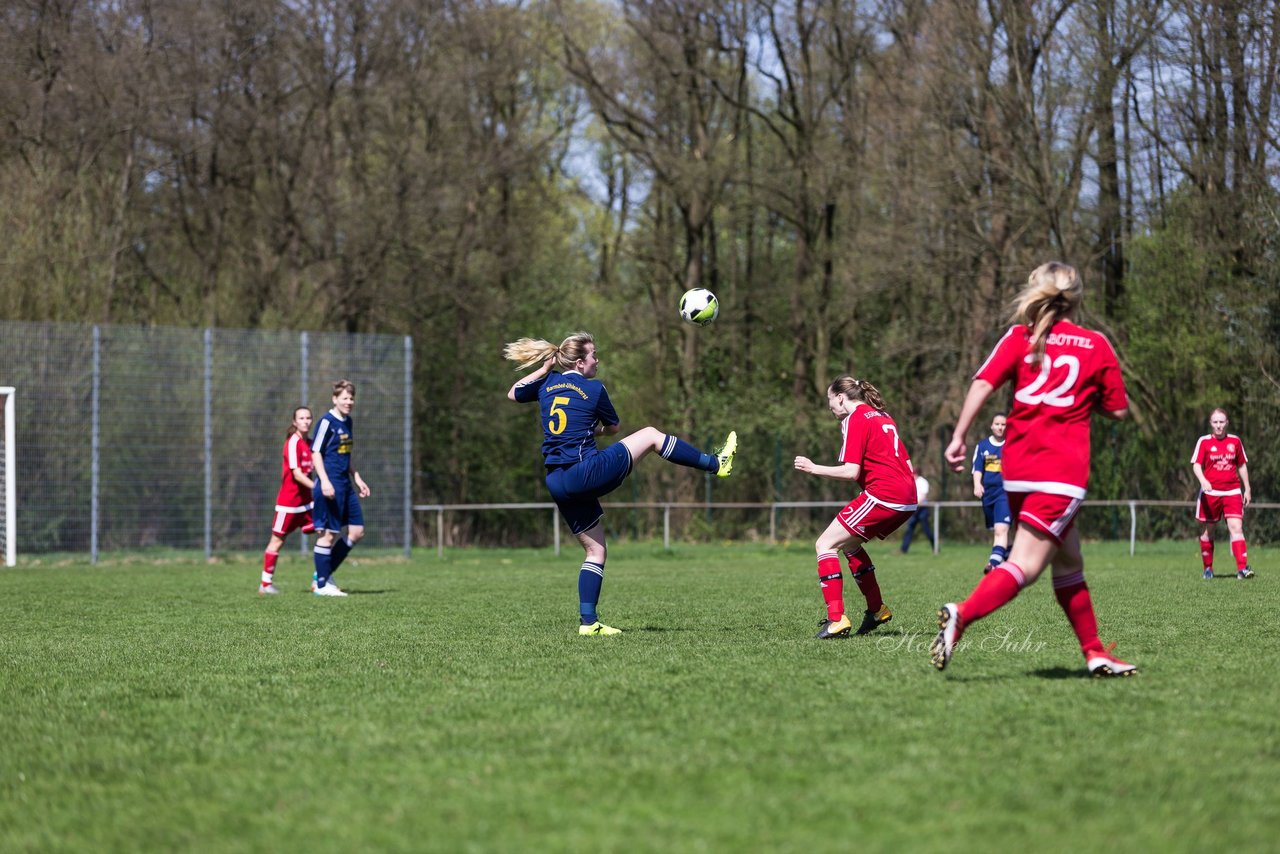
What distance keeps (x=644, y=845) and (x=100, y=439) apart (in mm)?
19058

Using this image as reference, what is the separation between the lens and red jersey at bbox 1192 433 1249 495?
1619 centimetres

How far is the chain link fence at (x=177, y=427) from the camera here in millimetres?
20578

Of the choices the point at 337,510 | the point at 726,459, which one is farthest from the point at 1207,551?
the point at 337,510

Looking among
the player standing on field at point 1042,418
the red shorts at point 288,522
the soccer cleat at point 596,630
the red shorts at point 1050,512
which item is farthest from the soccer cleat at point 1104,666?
the red shorts at point 288,522

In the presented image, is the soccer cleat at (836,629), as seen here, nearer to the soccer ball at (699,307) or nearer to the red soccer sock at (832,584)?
the red soccer sock at (832,584)

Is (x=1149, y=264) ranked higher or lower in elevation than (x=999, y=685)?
higher

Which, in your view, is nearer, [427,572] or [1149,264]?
[427,572]

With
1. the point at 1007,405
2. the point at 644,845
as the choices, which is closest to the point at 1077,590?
the point at 644,845

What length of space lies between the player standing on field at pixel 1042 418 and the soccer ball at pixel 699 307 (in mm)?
4275

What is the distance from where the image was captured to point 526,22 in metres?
31.6

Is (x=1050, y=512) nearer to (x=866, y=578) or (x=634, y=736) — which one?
(x=634, y=736)

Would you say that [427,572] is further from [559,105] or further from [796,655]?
[559,105]

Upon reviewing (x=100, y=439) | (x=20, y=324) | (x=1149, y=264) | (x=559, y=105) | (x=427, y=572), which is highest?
(x=559, y=105)

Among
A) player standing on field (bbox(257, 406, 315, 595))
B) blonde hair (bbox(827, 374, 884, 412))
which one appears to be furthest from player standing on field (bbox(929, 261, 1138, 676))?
player standing on field (bbox(257, 406, 315, 595))
